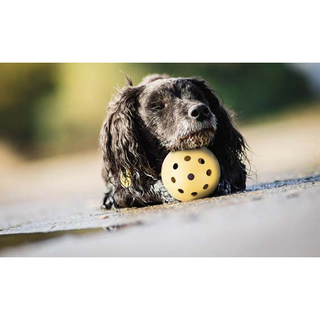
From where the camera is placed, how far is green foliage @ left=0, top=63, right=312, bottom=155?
6293 millimetres

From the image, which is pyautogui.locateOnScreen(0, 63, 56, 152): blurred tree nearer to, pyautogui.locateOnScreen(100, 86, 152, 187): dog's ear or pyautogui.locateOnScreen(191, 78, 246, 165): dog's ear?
pyautogui.locateOnScreen(100, 86, 152, 187): dog's ear

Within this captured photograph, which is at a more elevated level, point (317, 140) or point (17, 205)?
point (317, 140)

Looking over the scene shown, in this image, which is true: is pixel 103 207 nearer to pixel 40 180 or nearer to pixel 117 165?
pixel 117 165

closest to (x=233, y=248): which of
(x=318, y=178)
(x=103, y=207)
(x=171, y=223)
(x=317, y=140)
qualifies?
(x=171, y=223)

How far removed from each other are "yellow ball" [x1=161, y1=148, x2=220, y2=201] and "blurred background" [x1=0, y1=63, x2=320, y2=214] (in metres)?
1.74

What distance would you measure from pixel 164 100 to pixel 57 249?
1723 mm

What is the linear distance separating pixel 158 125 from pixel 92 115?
3.28m

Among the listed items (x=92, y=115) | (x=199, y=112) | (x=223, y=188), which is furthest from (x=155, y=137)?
(x=92, y=115)

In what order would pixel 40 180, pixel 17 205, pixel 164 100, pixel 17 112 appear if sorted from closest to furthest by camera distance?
1. pixel 164 100
2. pixel 17 112
3. pixel 17 205
4. pixel 40 180

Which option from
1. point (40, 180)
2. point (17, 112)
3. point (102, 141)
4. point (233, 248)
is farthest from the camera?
point (40, 180)

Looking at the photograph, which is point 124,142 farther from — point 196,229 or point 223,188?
point 196,229

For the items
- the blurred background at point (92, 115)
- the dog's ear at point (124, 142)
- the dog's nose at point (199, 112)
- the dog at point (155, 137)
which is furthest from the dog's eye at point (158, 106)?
the blurred background at point (92, 115)

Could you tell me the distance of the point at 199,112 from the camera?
160 inches

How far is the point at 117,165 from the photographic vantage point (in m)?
4.59
